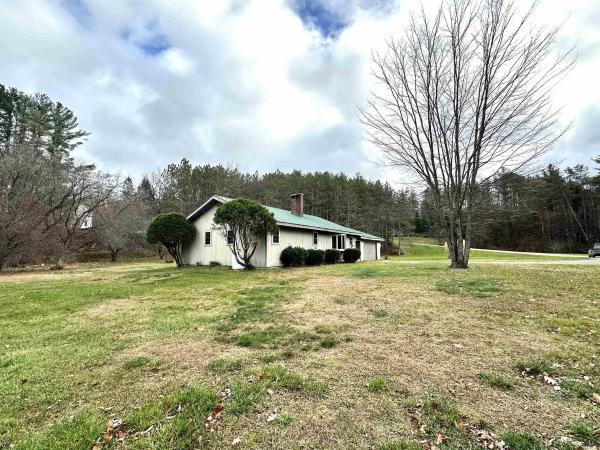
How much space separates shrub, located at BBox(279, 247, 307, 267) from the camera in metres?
17.9

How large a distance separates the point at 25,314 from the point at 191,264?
12.7 m

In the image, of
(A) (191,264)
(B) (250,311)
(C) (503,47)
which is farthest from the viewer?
(A) (191,264)

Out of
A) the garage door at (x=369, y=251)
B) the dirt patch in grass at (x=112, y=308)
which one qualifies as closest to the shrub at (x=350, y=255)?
the garage door at (x=369, y=251)

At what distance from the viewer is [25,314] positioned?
22.2 ft

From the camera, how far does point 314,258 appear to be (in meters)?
19.6

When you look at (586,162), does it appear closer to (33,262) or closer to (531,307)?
(531,307)

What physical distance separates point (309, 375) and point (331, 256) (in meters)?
18.7

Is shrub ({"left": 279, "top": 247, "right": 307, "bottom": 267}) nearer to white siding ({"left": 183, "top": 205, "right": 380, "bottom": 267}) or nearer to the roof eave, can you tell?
white siding ({"left": 183, "top": 205, "right": 380, "bottom": 267})

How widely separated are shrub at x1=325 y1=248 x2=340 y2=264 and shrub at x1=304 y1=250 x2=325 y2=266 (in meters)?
1.28

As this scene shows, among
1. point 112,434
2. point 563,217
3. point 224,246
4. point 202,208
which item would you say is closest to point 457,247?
point 224,246

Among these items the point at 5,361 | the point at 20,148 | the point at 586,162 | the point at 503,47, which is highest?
the point at 586,162

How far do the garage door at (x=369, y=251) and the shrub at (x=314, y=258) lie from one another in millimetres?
11314

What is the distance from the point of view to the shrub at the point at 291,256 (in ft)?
58.9

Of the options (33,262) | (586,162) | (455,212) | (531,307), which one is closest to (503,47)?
(455,212)
